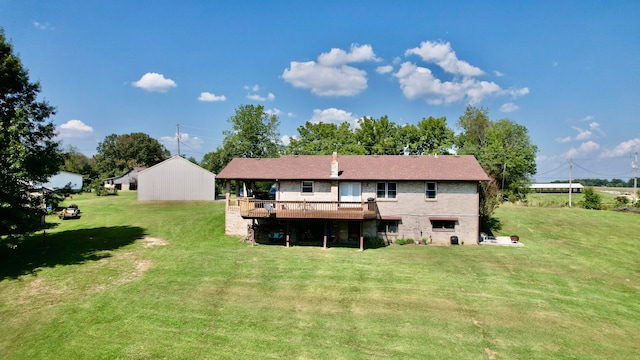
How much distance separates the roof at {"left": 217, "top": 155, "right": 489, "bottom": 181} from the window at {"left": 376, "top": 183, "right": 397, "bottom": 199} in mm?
681

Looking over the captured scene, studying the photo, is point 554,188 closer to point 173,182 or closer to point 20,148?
point 173,182

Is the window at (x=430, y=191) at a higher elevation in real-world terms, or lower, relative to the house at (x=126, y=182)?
lower

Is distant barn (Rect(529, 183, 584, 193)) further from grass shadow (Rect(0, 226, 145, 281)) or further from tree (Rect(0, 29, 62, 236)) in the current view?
tree (Rect(0, 29, 62, 236))

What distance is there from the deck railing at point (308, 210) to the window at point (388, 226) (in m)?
1.77

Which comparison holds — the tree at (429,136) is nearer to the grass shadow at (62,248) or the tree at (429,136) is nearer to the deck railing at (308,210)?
the deck railing at (308,210)

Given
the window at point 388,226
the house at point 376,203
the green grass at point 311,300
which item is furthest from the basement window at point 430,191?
the green grass at point 311,300

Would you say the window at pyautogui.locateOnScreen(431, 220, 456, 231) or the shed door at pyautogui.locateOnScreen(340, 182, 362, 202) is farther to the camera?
the shed door at pyautogui.locateOnScreen(340, 182, 362, 202)

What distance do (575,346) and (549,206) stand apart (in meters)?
36.1

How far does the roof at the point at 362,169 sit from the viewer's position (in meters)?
25.3

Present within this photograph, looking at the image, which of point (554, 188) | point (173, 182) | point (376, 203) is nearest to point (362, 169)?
point (376, 203)

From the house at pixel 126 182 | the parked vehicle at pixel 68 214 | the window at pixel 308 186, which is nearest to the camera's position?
the window at pixel 308 186

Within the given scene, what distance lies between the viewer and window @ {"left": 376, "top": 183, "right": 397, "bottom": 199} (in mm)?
25469

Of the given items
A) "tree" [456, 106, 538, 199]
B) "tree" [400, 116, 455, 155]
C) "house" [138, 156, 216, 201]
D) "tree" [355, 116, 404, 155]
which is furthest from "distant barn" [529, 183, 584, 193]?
"house" [138, 156, 216, 201]

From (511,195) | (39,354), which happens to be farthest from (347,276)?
(511,195)
